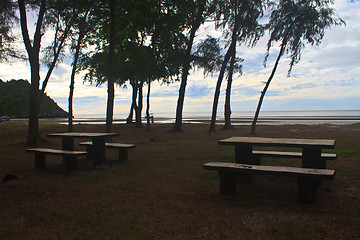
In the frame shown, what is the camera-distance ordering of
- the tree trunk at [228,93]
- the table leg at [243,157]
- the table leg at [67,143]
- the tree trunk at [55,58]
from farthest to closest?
the tree trunk at [228,93] → the tree trunk at [55,58] → the table leg at [67,143] → the table leg at [243,157]

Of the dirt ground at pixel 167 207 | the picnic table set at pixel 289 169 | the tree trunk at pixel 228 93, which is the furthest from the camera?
the tree trunk at pixel 228 93

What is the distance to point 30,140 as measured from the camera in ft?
39.3

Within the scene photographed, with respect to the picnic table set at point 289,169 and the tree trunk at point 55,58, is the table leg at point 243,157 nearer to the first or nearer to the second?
the picnic table set at point 289,169

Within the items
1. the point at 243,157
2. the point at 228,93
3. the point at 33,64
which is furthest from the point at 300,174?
the point at 228,93

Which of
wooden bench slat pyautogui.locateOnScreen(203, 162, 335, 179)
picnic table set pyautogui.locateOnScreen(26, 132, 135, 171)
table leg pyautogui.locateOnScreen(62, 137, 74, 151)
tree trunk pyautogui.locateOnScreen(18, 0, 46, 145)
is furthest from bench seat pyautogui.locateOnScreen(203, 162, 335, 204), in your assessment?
tree trunk pyautogui.locateOnScreen(18, 0, 46, 145)

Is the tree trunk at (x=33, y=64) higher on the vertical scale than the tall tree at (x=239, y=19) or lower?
lower

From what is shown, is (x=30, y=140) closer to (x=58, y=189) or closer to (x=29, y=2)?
(x=29, y=2)

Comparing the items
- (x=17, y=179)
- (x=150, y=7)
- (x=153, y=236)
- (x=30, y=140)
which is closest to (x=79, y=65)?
(x=150, y=7)

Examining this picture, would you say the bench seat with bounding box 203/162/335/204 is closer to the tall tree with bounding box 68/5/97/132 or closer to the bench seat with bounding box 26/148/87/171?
the bench seat with bounding box 26/148/87/171

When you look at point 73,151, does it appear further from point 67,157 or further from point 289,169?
point 289,169

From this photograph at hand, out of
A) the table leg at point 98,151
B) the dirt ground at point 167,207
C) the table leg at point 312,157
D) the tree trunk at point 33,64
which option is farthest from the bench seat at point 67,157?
the tree trunk at point 33,64

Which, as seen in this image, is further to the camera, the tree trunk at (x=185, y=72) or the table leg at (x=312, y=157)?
the tree trunk at (x=185, y=72)

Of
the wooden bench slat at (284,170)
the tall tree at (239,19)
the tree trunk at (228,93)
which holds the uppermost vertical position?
the tall tree at (239,19)

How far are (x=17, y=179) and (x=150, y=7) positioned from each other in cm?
1559
